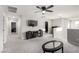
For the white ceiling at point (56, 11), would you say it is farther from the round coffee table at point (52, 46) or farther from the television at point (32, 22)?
the round coffee table at point (52, 46)

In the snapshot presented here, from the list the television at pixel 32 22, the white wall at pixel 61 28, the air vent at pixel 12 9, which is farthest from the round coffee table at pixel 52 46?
the air vent at pixel 12 9

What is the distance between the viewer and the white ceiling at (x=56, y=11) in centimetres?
159

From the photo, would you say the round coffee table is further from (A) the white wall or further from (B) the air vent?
(B) the air vent

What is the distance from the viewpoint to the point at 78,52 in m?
1.55

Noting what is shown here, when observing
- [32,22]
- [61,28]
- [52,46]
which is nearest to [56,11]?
[61,28]

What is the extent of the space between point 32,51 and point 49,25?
720 mm

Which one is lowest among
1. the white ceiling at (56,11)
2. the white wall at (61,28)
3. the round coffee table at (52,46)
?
the round coffee table at (52,46)

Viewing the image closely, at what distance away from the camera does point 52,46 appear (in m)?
1.58

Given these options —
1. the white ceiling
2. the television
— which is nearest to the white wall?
the white ceiling

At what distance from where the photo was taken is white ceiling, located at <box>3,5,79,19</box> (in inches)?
62.5

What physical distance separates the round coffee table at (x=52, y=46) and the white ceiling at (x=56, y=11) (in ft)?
2.00

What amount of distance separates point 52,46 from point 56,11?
82 cm
